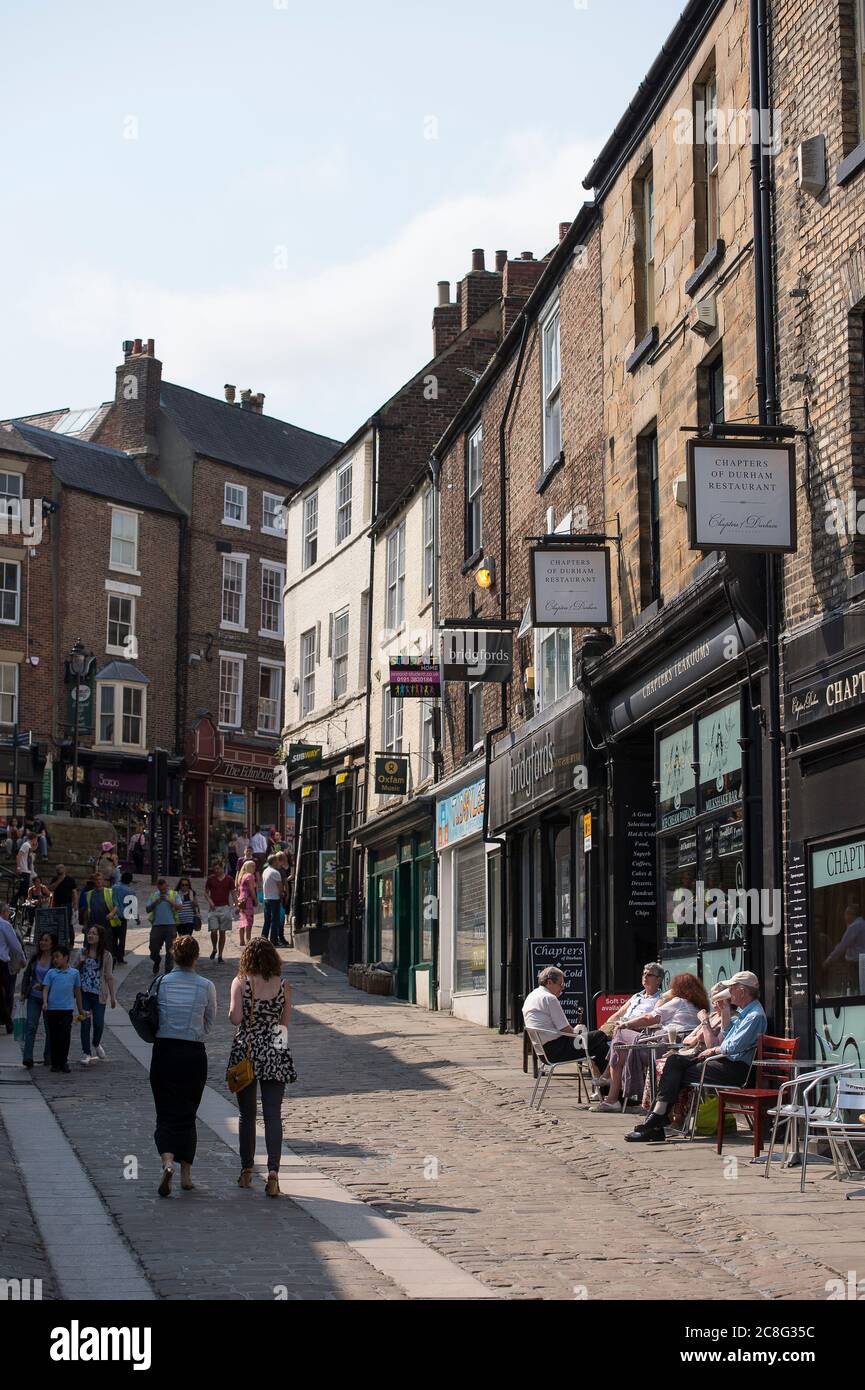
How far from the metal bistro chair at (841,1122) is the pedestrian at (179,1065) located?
3788 mm

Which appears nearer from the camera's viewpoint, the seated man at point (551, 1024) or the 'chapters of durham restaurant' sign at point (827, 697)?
the 'chapters of durham restaurant' sign at point (827, 697)

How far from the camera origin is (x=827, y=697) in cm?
1270

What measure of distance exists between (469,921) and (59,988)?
9.35 metres

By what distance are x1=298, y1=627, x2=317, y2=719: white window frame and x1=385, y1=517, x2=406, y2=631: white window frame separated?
5241 millimetres

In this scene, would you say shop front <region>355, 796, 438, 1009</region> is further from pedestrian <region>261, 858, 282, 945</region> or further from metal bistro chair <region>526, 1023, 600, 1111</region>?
metal bistro chair <region>526, 1023, 600, 1111</region>

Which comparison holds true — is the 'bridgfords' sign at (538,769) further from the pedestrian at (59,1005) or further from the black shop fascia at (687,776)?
the pedestrian at (59,1005)

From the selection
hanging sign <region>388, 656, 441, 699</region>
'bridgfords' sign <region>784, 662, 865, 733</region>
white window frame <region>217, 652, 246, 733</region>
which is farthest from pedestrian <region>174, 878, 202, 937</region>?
white window frame <region>217, 652, 246, 733</region>

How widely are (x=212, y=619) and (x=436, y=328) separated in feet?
72.9

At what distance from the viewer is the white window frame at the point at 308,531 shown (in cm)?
3809

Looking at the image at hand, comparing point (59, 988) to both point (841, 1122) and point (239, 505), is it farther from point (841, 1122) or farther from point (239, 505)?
point (239, 505)

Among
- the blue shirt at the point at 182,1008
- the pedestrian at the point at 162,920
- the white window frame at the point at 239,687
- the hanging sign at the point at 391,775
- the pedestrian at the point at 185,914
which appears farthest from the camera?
the white window frame at the point at 239,687

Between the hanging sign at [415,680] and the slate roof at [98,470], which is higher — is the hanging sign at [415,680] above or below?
below

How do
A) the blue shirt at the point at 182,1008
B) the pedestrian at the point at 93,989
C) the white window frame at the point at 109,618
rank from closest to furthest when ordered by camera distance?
the blue shirt at the point at 182,1008 → the pedestrian at the point at 93,989 → the white window frame at the point at 109,618

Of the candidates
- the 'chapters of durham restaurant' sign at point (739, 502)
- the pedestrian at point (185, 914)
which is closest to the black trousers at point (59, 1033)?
the pedestrian at point (185, 914)
